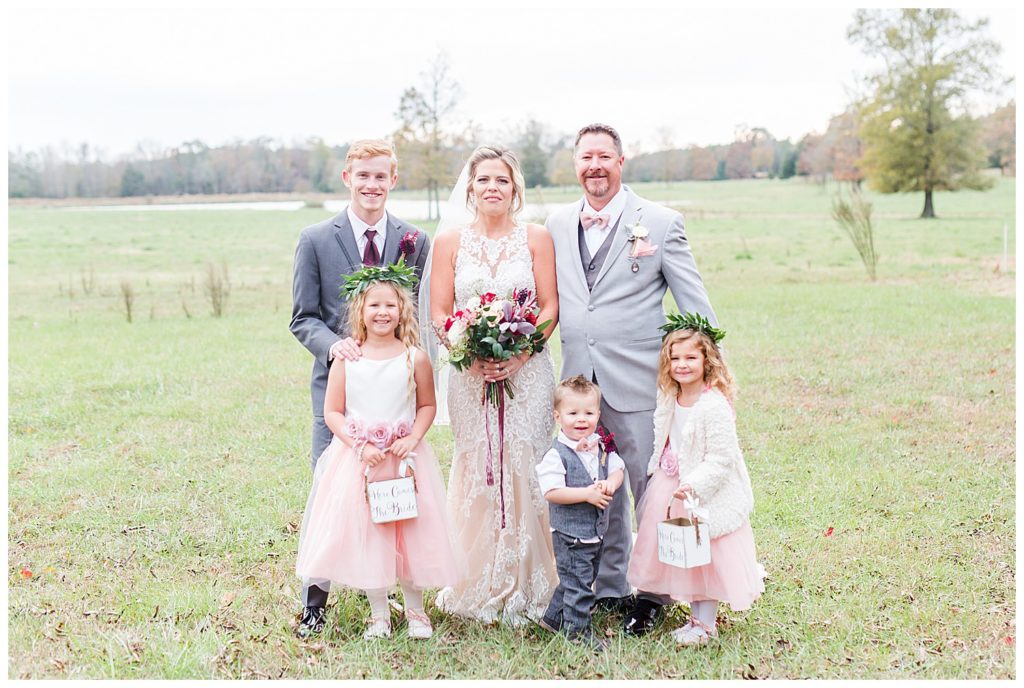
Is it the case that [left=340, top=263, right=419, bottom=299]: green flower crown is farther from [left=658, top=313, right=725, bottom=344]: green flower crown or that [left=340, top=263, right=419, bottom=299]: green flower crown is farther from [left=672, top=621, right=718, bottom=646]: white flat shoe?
[left=672, top=621, right=718, bottom=646]: white flat shoe

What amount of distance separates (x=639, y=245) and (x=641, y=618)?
6.36 ft

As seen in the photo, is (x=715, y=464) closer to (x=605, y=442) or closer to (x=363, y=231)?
(x=605, y=442)

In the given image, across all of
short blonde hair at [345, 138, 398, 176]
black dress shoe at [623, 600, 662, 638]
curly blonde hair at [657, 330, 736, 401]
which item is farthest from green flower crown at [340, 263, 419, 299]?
black dress shoe at [623, 600, 662, 638]

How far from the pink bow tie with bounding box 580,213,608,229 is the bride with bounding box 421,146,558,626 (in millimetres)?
218

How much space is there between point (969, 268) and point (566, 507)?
19.8m

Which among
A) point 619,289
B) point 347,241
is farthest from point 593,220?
point 347,241

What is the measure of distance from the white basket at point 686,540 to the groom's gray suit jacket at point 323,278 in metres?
1.79

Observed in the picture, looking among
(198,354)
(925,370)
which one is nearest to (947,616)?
(925,370)

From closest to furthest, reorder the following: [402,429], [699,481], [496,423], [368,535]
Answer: [699,481] < [368,535] < [402,429] < [496,423]

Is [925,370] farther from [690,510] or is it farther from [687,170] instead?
[687,170]

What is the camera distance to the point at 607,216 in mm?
5051

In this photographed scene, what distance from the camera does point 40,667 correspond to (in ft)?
15.5

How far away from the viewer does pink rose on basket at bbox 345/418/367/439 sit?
4793mm

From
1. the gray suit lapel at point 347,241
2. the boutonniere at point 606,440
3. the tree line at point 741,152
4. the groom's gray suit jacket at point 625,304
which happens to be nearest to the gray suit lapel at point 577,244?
the groom's gray suit jacket at point 625,304
